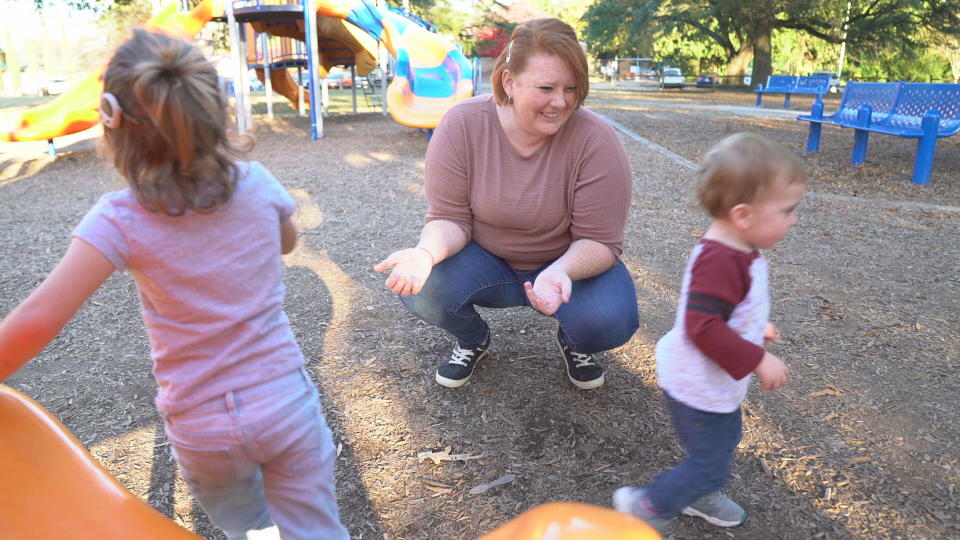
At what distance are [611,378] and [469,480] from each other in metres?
0.86

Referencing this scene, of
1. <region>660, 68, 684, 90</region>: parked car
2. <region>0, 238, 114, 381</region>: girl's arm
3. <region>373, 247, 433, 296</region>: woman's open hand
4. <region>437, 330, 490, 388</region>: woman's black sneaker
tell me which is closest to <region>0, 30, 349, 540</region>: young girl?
<region>0, 238, 114, 381</region>: girl's arm

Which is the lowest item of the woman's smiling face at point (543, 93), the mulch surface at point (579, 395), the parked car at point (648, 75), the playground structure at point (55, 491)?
the mulch surface at point (579, 395)

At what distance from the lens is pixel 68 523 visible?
128cm

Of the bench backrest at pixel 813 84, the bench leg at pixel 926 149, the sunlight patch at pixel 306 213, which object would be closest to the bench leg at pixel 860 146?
the bench leg at pixel 926 149

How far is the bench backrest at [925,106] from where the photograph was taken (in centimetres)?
682

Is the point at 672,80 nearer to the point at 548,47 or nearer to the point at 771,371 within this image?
the point at 548,47

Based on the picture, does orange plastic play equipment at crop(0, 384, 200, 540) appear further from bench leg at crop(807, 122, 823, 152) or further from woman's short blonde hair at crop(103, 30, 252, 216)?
bench leg at crop(807, 122, 823, 152)

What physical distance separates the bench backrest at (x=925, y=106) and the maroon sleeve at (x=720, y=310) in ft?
21.3

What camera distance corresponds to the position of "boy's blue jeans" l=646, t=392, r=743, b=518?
5.37 ft

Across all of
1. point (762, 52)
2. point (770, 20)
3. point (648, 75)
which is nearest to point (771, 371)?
point (770, 20)

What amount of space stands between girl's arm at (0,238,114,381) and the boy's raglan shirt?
1213 mm

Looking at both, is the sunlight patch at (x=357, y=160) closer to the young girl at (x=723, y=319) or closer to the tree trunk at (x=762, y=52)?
the young girl at (x=723, y=319)

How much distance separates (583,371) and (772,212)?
125 centimetres

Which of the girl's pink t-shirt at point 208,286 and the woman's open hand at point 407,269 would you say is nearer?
the girl's pink t-shirt at point 208,286
